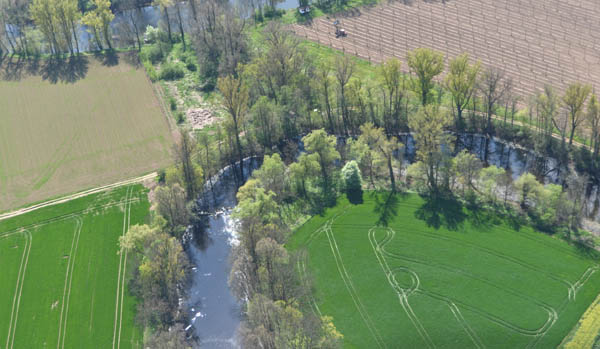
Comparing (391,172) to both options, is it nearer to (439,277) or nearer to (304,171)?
(304,171)

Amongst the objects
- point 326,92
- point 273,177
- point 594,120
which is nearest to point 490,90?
point 594,120

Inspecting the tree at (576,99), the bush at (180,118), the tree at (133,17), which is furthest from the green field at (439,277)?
the tree at (133,17)

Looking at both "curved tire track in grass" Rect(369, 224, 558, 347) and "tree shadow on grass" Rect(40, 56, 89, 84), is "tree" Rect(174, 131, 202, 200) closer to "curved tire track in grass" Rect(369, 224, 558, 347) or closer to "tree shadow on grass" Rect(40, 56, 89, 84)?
"curved tire track in grass" Rect(369, 224, 558, 347)

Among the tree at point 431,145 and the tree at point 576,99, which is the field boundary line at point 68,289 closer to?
the tree at point 431,145

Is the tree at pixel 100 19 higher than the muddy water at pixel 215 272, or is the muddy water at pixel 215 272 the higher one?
the tree at pixel 100 19

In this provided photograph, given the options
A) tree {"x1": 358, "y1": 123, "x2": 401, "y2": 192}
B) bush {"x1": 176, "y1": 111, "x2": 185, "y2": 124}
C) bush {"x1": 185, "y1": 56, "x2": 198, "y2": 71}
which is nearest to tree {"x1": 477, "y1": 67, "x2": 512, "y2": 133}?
tree {"x1": 358, "y1": 123, "x2": 401, "y2": 192}

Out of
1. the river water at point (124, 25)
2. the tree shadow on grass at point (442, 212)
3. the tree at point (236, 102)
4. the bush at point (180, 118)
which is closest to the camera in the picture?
the tree shadow on grass at point (442, 212)

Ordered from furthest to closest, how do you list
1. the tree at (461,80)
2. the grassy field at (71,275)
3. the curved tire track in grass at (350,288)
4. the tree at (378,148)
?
1. the tree at (461,80)
2. the tree at (378,148)
3. the grassy field at (71,275)
4. the curved tire track in grass at (350,288)
